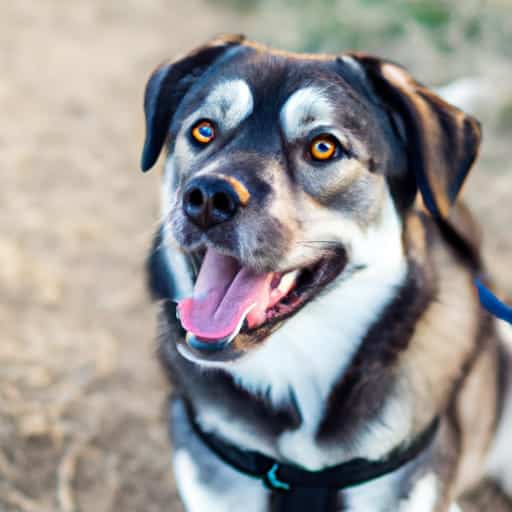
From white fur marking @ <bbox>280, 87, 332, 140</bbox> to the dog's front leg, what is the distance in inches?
41.9

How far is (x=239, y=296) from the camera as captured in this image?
2.05 m

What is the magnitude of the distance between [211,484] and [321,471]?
371mm

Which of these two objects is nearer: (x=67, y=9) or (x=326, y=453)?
(x=326, y=453)

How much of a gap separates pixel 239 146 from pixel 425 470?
3.74 ft

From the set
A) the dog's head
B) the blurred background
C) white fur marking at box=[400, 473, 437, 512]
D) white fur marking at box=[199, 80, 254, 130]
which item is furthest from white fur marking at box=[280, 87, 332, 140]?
the blurred background

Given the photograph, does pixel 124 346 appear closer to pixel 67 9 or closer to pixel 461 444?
pixel 461 444

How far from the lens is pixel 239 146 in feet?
6.97

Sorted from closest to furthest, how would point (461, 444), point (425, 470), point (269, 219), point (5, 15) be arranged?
point (269, 219) < point (425, 470) < point (461, 444) < point (5, 15)

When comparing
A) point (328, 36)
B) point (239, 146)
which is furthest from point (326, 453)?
point (328, 36)

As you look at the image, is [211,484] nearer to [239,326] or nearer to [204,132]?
[239,326]

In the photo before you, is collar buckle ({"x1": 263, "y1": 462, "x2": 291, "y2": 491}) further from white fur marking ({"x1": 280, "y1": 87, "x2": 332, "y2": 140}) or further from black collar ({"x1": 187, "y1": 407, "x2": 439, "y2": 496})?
white fur marking ({"x1": 280, "y1": 87, "x2": 332, "y2": 140})

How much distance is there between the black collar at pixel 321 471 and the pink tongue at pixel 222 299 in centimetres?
48

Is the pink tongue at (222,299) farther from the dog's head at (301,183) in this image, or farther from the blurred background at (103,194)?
the blurred background at (103,194)

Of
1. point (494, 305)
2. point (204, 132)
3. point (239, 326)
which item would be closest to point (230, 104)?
point (204, 132)
